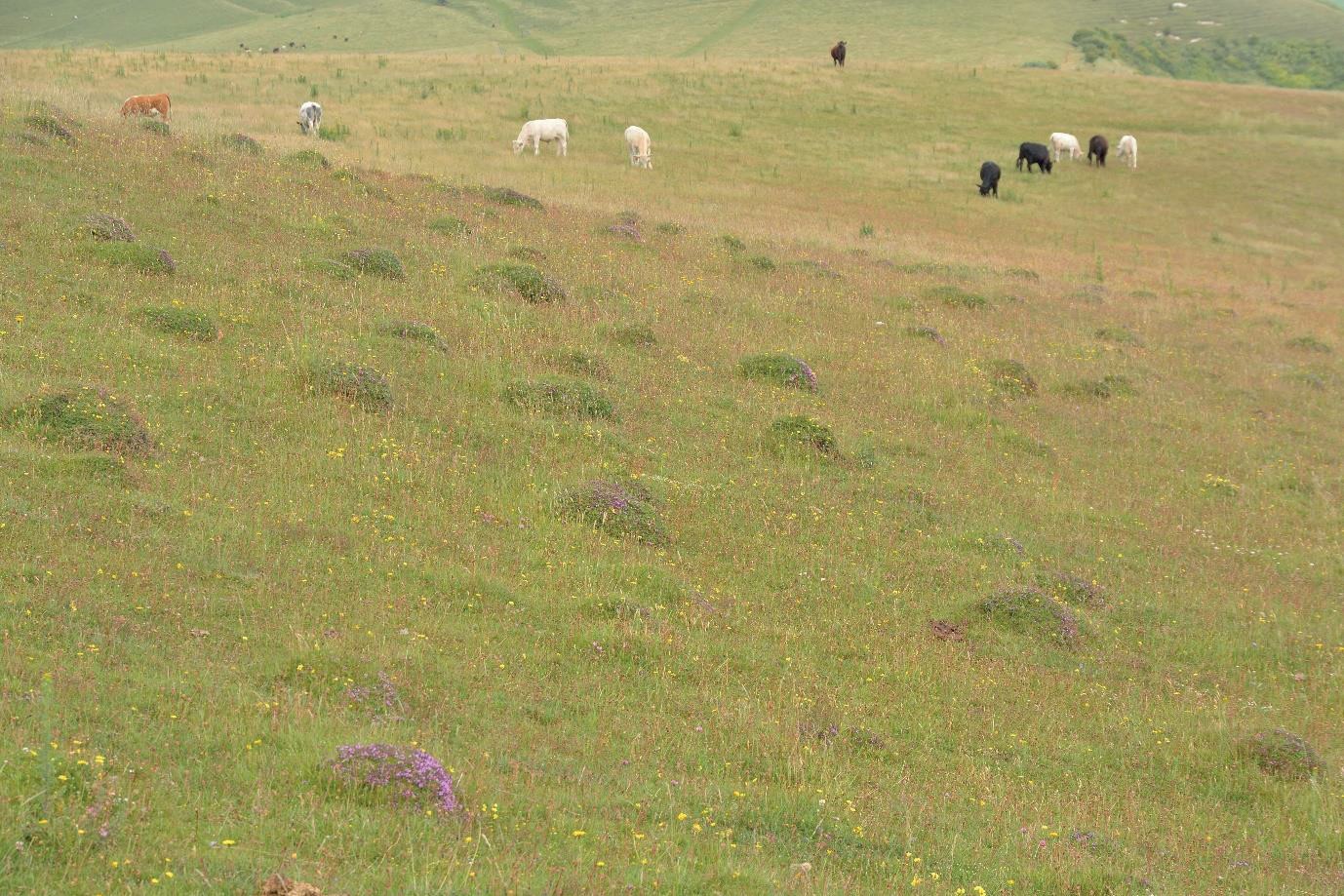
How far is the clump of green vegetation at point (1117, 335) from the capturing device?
2448cm

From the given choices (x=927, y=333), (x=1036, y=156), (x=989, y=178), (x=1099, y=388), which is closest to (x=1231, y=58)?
(x=1036, y=156)

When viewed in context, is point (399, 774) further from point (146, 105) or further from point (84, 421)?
point (146, 105)

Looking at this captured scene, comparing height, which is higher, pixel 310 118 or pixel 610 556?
pixel 310 118

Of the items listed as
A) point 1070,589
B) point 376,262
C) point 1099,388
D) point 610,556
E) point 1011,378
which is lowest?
point 1070,589

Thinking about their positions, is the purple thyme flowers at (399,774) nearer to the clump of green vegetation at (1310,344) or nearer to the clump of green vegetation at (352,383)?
the clump of green vegetation at (352,383)

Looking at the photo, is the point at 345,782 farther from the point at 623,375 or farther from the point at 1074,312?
the point at 1074,312

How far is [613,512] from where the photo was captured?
1139 cm

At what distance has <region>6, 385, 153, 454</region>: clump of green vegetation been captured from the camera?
401 inches

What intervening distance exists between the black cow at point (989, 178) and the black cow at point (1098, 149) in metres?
8.05

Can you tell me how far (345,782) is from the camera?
19.9ft

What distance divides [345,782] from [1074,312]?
23.6m

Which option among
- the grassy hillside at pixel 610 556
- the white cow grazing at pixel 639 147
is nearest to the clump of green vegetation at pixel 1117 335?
the grassy hillside at pixel 610 556

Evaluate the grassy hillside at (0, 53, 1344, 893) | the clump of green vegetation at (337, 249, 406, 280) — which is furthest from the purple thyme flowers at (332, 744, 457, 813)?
the clump of green vegetation at (337, 249, 406, 280)

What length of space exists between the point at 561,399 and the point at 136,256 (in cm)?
581
